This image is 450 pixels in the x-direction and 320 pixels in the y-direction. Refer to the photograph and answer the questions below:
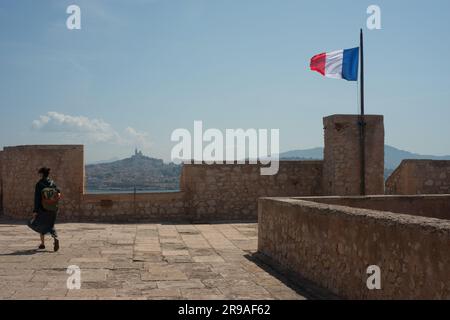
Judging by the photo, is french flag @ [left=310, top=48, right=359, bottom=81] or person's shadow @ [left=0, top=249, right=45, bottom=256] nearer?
person's shadow @ [left=0, top=249, right=45, bottom=256]

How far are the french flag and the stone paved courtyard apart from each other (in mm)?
4922

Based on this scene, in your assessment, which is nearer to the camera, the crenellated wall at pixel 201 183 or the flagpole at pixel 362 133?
the flagpole at pixel 362 133

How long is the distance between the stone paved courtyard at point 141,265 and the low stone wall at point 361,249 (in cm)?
46

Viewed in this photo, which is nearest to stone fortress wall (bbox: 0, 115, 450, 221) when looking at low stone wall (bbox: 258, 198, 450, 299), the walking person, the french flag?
the french flag

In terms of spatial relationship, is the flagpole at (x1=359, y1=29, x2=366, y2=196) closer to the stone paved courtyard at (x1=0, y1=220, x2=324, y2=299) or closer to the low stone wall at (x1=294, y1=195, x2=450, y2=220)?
the stone paved courtyard at (x1=0, y1=220, x2=324, y2=299)

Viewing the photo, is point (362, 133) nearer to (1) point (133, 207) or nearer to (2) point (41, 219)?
(1) point (133, 207)

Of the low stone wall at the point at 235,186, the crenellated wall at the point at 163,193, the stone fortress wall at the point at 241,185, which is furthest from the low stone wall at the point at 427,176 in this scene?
the low stone wall at the point at 235,186

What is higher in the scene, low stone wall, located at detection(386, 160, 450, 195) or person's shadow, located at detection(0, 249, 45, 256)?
low stone wall, located at detection(386, 160, 450, 195)

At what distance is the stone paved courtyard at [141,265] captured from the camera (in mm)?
6340

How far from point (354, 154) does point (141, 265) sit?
8067 millimetres

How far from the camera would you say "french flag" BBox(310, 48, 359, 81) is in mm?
14422

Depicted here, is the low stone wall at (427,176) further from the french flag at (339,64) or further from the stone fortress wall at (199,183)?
the french flag at (339,64)

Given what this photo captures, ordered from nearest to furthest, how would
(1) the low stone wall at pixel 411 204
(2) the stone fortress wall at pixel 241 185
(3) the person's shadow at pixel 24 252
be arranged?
(3) the person's shadow at pixel 24 252 → (1) the low stone wall at pixel 411 204 → (2) the stone fortress wall at pixel 241 185
